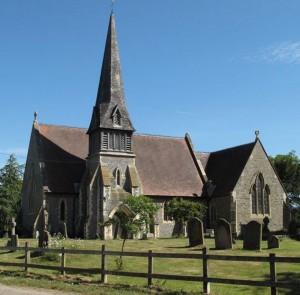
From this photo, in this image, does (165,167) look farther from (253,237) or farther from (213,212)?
(253,237)

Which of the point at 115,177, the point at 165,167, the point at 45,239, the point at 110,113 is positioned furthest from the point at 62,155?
the point at 45,239

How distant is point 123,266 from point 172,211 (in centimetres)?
2003

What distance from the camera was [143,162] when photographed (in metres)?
45.2

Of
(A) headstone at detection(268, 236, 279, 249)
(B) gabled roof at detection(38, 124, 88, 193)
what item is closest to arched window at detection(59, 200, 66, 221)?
(B) gabled roof at detection(38, 124, 88, 193)

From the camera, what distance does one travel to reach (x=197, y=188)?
45.3 meters

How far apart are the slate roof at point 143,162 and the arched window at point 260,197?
17.4 ft

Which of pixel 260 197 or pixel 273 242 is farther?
pixel 260 197

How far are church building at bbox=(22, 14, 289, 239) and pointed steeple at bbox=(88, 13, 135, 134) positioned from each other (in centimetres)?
9

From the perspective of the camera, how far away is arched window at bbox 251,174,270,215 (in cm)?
4319

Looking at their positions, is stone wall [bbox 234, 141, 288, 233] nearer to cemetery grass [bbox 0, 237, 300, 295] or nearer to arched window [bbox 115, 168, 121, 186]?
arched window [bbox 115, 168, 121, 186]

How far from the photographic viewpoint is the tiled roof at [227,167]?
4319 centimetres

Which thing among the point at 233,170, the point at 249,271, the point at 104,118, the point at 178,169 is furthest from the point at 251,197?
the point at 249,271

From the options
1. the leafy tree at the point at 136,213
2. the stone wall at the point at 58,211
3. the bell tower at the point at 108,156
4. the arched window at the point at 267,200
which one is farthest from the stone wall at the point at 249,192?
the leafy tree at the point at 136,213

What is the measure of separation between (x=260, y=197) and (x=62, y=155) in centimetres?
1926
